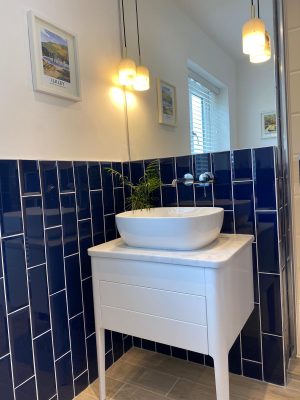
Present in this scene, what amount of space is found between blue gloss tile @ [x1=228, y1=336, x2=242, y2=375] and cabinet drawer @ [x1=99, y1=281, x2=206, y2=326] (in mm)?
539

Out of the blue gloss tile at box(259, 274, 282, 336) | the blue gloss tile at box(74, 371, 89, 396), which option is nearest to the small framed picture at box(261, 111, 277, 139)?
the blue gloss tile at box(259, 274, 282, 336)

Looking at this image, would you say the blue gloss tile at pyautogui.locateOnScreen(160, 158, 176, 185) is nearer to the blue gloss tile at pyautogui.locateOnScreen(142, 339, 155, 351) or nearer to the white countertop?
the white countertop

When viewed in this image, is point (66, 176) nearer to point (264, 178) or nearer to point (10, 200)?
point (10, 200)

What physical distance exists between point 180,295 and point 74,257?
56 cm

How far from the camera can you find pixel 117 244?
141 cm

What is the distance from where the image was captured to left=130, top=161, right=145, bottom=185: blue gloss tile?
174 cm

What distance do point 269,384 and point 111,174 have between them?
4.27ft

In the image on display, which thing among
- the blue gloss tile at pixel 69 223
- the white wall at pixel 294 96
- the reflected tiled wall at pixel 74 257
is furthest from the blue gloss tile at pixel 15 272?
the white wall at pixel 294 96

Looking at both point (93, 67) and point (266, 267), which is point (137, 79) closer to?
point (93, 67)

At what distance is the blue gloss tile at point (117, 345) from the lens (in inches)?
66.2

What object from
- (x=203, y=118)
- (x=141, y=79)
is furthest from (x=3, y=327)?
(x=141, y=79)

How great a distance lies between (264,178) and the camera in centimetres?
136

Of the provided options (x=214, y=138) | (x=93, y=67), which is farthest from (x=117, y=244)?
(x=93, y=67)

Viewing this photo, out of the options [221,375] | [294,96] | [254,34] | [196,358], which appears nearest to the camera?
[221,375]
